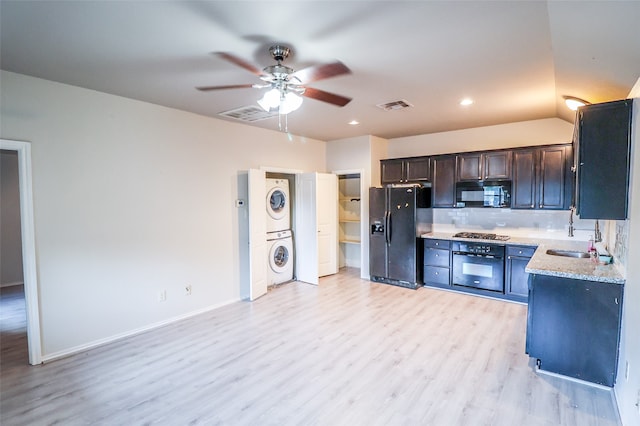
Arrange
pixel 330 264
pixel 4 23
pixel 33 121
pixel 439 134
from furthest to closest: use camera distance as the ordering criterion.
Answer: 1. pixel 330 264
2. pixel 439 134
3. pixel 33 121
4. pixel 4 23

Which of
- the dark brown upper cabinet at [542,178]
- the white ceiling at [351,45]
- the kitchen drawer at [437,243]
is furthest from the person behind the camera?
the kitchen drawer at [437,243]

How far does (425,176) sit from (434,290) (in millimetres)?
1904

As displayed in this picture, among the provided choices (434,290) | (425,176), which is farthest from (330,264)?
(425,176)

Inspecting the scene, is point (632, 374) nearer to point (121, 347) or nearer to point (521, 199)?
→ point (521, 199)

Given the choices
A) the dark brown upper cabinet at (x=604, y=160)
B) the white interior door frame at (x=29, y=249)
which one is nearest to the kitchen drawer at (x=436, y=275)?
the dark brown upper cabinet at (x=604, y=160)

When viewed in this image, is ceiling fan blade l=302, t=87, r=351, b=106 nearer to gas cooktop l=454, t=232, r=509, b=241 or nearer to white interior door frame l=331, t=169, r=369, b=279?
white interior door frame l=331, t=169, r=369, b=279

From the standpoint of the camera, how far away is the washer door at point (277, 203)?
548 cm

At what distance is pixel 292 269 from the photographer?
19.6 ft

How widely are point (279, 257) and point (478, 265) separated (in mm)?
3201

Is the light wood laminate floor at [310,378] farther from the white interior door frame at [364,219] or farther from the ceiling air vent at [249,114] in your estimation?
the ceiling air vent at [249,114]

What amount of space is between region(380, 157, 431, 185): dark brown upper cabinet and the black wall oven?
1299mm

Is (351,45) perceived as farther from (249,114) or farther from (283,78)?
(249,114)

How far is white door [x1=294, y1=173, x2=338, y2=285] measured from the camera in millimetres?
5668

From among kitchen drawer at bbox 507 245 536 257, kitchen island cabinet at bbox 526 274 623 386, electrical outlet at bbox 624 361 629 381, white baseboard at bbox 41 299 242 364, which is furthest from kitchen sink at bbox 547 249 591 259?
white baseboard at bbox 41 299 242 364
